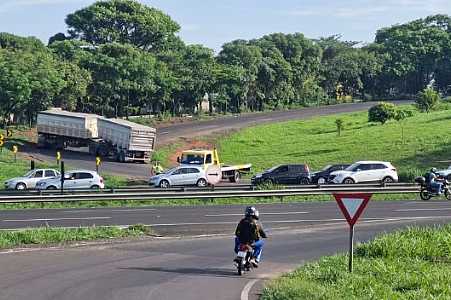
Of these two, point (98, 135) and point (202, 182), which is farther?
point (98, 135)

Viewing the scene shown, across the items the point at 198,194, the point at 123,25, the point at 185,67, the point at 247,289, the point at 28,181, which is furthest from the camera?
the point at 123,25

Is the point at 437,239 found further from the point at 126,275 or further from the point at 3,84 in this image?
the point at 3,84

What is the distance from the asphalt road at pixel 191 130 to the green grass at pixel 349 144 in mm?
3770

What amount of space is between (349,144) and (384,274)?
4883 centimetres

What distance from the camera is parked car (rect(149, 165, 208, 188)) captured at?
45594 mm

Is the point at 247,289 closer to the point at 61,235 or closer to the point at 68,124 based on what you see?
the point at 61,235

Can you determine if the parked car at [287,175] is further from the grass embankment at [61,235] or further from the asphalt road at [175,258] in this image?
the grass embankment at [61,235]

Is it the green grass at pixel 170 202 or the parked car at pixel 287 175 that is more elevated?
the parked car at pixel 287 175

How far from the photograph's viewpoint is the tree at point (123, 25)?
106 meters

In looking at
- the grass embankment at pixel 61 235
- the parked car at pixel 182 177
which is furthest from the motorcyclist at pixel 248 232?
the parked car at pixel 182 177

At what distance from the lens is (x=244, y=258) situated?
59.5 feet

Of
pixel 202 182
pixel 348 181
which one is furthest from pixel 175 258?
pixel 348 181

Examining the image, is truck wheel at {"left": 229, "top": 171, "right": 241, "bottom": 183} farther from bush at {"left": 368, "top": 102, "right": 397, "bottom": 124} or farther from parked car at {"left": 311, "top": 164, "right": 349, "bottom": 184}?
bush at {"left": 368, "top": 102, "right": 397, "bottom": 124}

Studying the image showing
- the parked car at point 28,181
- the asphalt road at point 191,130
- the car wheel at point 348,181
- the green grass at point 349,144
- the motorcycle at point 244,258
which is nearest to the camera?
the motorcycle at point 244,258
